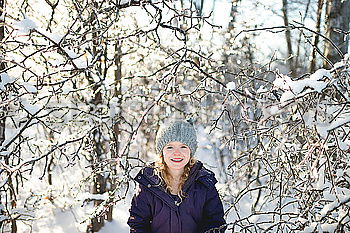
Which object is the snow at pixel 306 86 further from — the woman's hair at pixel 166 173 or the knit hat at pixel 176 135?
the woman's hair at pixel 166 173

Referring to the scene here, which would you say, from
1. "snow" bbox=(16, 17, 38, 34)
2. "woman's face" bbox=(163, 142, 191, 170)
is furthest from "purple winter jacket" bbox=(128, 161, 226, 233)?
"snow" bbox=(16, 17, 38, 34)

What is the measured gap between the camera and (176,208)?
2.69 metres

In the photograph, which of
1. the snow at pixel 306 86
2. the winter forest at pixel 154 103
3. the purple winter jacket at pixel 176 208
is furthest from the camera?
the purple winter jacket at pixel 176 208

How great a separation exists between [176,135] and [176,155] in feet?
0.39

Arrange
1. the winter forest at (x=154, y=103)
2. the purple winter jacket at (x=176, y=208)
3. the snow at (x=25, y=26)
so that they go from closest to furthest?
the winter forest at (x=154, y=103)
the snow at (x=25, y=26)
the purple winter jacket at (x=176, y=208)

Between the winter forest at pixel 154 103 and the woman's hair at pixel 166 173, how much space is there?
224 millimetres

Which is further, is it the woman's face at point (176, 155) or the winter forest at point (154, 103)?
the woman's face at point (176, 155)

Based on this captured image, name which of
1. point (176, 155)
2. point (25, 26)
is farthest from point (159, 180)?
point (25, 26)

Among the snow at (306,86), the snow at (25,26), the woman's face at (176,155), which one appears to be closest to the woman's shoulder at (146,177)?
the woman's face at (176,155)

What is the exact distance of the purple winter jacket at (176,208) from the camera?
2.69m

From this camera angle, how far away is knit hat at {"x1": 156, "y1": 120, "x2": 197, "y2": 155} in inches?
107

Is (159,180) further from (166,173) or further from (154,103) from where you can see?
(154,103)

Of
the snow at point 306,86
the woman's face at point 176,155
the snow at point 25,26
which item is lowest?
the woman's face at point 176,155

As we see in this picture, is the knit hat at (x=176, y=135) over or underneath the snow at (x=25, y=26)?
underneath
